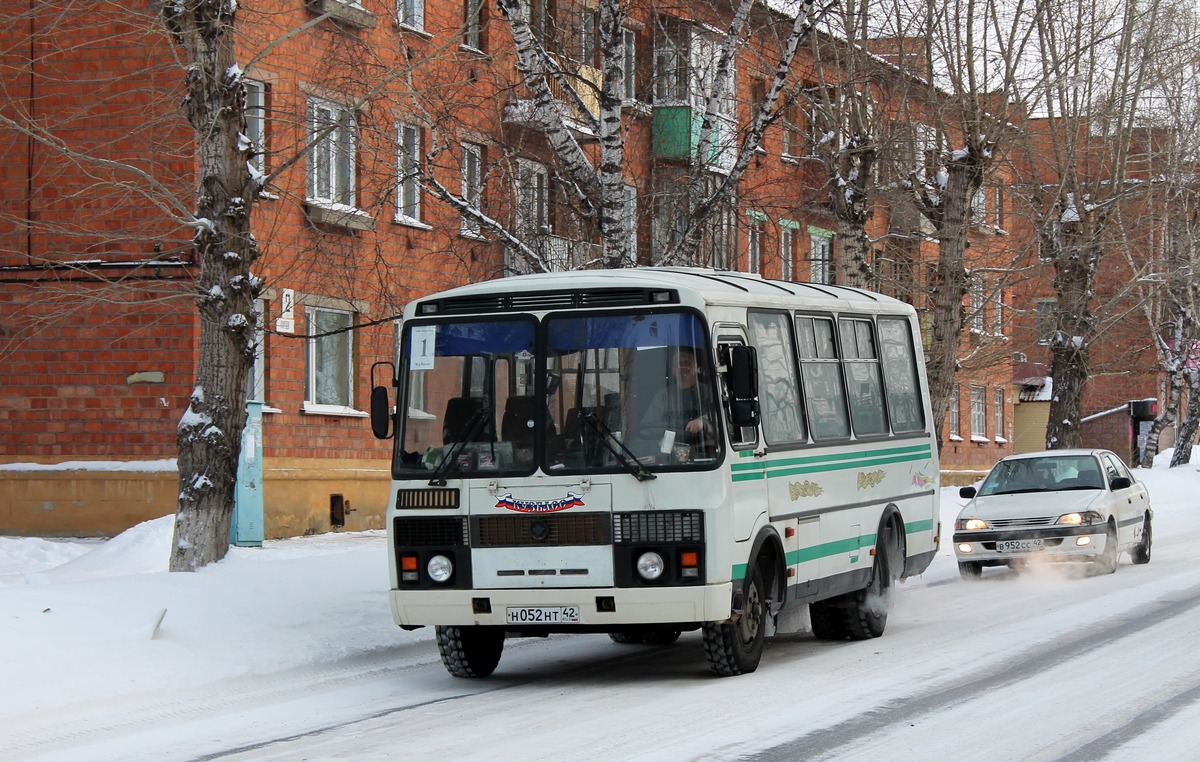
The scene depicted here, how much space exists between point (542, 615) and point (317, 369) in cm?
1666

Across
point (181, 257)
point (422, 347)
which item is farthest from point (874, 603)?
point (181, 257)

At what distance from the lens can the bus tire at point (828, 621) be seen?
14.3 m

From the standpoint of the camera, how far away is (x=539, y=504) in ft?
36.7

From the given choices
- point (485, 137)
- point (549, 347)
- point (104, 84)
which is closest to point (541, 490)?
point (549, 347)

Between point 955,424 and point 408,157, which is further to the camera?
point 955,424

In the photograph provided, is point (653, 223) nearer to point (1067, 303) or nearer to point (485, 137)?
point (485, 137)

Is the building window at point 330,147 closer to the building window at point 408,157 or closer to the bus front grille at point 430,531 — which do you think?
the building window at point 408,157

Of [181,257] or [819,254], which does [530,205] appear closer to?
[181,257]

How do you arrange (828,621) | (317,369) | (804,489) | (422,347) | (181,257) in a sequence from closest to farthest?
(422,347) → (804,489) → (828,621) → (181,257) → (317,369)

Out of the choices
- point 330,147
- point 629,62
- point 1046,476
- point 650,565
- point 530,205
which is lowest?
point 650,565

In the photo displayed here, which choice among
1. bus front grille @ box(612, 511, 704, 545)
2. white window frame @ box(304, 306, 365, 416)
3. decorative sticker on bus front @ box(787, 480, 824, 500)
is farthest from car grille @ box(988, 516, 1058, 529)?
white window frame @ box(304, 306, 365, 416)

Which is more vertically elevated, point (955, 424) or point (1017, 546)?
point (955, 424)

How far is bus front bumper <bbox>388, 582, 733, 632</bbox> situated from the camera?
10.9 m

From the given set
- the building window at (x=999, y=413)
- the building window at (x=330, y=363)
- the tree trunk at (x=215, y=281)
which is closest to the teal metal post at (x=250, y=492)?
the building window at (x=330, y=363)
